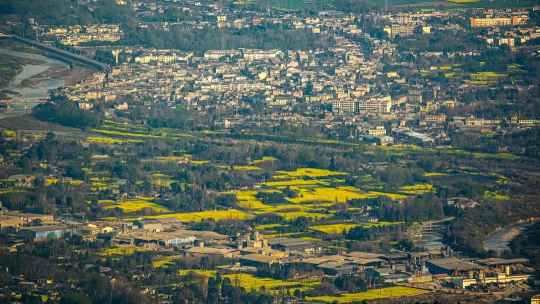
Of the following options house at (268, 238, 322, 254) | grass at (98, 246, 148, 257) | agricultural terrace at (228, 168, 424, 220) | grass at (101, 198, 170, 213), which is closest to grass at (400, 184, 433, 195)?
agricultural terrace at (228, 168, 424, 220)

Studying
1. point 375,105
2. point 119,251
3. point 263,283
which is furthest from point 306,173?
point 263,283

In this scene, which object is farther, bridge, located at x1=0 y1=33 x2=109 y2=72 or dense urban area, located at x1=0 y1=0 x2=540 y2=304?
bridge, located at x1=0 y1=33 x2=109 y2=72

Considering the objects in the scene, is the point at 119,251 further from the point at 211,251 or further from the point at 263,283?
the point at 263,283

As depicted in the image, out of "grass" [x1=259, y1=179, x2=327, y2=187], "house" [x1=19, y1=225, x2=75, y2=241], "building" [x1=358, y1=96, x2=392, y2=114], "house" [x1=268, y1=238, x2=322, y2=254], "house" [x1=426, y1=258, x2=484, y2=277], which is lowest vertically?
"building" [x1=358, y1=96, x2=392, y2=114]

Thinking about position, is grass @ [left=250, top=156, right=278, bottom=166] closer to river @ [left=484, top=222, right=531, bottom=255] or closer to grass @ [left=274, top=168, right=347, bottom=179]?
grass @ [left=274, top=168, right=347, bottom=179]

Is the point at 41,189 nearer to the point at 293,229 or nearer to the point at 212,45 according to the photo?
the point at 293,229

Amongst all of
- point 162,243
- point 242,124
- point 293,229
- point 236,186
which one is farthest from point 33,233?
point 242,124
